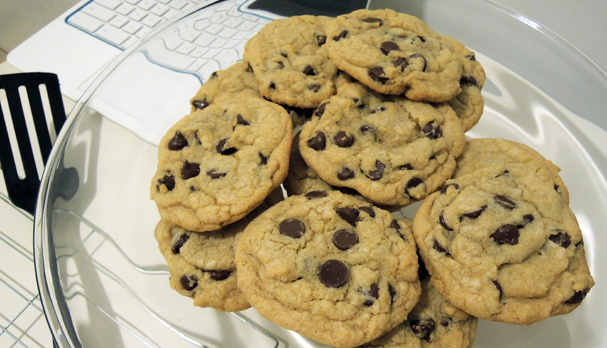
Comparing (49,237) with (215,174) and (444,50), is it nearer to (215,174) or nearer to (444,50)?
(215,174)

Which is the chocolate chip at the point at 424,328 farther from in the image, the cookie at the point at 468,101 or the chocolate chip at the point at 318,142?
the cookie at the point at 468,101

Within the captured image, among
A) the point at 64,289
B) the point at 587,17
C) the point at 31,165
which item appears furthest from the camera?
the point at 587,17

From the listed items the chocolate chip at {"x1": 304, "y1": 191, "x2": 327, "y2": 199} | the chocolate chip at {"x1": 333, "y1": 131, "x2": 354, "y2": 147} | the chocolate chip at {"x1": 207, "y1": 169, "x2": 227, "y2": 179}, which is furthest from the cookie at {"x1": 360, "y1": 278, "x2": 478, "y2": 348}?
the chocolate chip at {"x1": 207, "y1": 169, "x2": 227, "y2": 179}

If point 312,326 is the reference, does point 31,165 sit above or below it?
below

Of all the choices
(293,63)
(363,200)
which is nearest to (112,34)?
(293,63)

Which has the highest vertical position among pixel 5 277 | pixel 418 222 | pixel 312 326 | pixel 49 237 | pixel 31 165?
pixel 418 222

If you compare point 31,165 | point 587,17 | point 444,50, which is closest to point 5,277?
point 31,165

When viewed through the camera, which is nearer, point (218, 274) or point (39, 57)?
point (218, 274)
